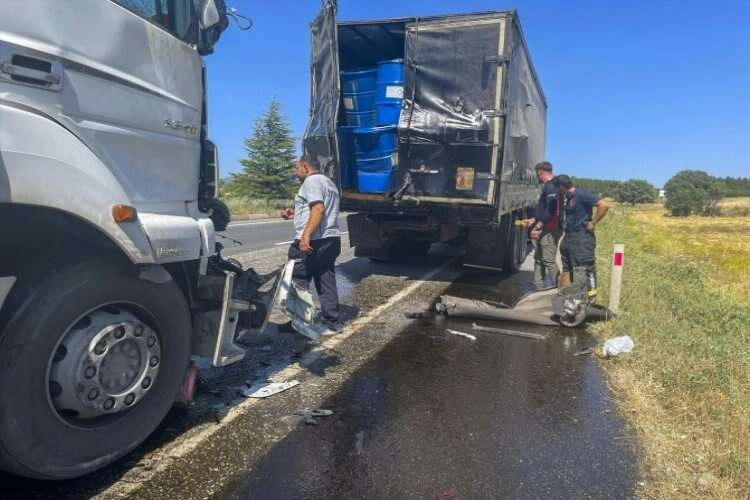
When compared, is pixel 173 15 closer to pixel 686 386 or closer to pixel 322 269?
pixel 322 269

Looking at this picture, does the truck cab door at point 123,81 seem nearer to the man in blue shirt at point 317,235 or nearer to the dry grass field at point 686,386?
the man in blue shirt at point 317,235

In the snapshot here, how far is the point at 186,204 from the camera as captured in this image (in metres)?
3.04

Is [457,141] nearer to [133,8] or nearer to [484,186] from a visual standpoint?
[484,186]

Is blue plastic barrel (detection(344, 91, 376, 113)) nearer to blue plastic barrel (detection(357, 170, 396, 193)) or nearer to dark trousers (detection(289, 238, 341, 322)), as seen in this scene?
blue plastic barrel (detection(357, 170, 396, 193))

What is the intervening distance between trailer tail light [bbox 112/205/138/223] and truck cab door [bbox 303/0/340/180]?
4319 mm

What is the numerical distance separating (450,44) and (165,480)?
236 inches

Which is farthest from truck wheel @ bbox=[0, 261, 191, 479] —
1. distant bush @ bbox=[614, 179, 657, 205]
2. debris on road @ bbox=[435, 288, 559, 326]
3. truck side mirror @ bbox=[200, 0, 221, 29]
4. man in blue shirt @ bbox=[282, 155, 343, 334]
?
distant bush @ bbox=[614, 179, 657, 205]

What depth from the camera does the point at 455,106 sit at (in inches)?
268

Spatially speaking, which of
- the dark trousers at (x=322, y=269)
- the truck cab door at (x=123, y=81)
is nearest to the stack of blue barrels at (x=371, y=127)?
the dark trousers at (x=322, y=269)

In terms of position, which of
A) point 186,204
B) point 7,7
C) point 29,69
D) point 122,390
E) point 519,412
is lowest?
point 519,412

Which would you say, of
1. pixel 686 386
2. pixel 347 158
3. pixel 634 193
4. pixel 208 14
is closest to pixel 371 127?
pixel 347 158

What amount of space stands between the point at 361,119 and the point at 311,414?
4996mm

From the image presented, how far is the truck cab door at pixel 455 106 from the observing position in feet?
21.8

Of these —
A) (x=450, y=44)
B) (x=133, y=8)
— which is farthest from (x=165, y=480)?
(x=450, y=44)
